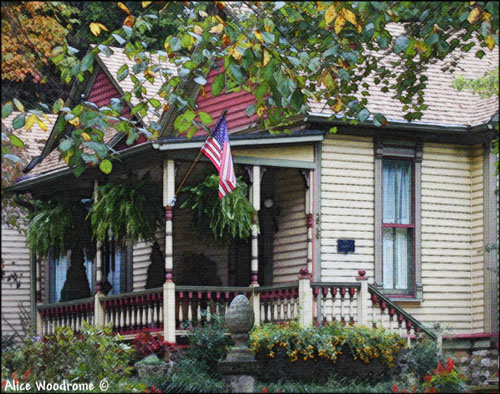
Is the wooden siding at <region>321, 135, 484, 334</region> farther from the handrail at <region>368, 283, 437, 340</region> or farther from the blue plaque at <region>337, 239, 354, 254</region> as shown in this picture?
the handrail at <region>368, 283, 437, 340</region>

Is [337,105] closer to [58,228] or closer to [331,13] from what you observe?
[331,13]

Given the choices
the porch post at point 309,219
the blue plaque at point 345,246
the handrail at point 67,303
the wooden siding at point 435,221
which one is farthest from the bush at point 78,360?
the wooden siding at point 435,221

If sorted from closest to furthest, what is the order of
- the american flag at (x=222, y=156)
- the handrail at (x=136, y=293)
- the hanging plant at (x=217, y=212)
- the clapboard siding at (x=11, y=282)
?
the american flag at (x=222, y=156) → the hanging plant at (x=217, y=212) → the handrail at (x=136, y=293) → the clapboard siding at (x=11, y=282)

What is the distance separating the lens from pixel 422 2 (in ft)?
51.5

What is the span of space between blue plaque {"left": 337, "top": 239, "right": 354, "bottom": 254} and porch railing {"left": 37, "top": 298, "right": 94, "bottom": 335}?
4981mm

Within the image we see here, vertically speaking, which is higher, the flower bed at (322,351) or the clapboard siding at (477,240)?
the clapboard siding at (477,240)

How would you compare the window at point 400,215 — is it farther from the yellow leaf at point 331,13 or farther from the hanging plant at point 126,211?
the yellow leaf at point 331,13

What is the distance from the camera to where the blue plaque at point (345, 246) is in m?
21.5

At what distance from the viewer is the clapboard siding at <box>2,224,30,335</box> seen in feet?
97.7

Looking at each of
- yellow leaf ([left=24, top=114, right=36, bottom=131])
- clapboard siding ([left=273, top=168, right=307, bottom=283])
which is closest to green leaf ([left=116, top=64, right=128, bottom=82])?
yellow leaf ([left=24, top=114, right=36, bottom=131])

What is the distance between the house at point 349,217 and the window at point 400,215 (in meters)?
0.02

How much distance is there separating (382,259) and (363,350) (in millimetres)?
3976

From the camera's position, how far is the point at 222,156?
1878cm

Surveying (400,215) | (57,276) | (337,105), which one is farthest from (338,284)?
(57,276)
